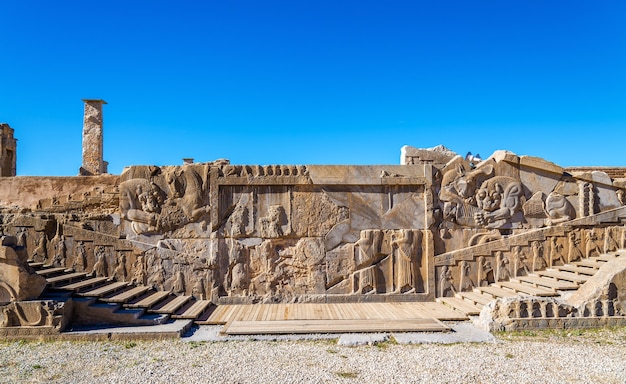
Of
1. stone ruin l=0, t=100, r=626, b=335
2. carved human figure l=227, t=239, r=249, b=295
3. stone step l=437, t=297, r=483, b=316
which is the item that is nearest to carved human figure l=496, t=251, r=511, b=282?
stone ruin l=0, t=100, r=626, b=335

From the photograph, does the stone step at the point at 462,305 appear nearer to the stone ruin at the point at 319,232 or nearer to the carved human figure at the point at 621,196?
the stone ruin at the point at 319,232

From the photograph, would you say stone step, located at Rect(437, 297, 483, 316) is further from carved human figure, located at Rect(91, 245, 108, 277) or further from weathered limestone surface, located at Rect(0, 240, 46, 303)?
weathered limestone surface, located at Rect(0, 240, 46, 303)

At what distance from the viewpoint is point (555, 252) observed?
10008mm

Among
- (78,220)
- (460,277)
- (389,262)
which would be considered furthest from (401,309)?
(78,220)

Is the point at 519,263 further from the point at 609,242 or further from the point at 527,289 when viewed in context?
the point at 609,242

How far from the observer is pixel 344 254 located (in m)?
9.77

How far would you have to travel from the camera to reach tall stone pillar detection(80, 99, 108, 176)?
13844 millimetres

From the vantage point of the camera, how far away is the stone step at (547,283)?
8.67 metres

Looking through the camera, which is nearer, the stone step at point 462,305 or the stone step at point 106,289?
the stone step at point 106,289

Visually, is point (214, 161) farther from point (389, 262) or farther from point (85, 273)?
point (389, 262)

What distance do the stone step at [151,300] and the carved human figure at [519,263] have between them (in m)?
7.64

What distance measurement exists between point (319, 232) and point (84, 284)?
4.80 meters

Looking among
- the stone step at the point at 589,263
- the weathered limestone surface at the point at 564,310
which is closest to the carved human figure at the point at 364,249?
the weathered limestone surface at the point at 564,310

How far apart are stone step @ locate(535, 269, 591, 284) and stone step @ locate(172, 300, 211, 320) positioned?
284 inches
